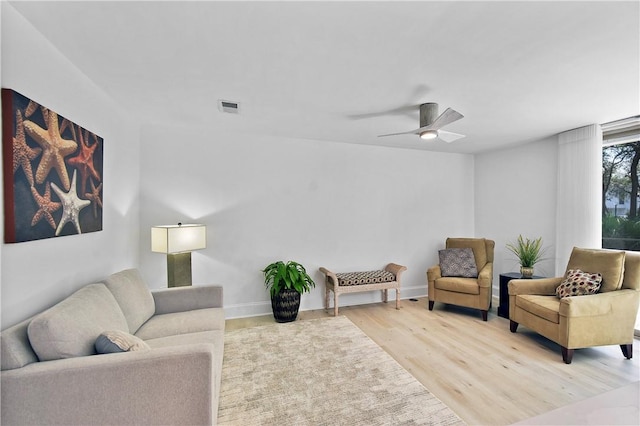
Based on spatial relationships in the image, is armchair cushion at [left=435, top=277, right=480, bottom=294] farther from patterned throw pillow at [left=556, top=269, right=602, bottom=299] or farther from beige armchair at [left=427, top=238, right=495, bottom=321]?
patterned throw pillow at [left=556, top=269, right=602, bottom=299]

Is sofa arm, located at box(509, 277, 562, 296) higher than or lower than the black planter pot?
higher

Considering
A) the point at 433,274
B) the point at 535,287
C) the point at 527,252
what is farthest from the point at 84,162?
the point at 527,252

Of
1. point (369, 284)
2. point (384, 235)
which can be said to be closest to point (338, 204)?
point (384, 235)

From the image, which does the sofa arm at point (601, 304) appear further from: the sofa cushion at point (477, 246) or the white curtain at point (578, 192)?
the sofa cushion at point (477, 246)

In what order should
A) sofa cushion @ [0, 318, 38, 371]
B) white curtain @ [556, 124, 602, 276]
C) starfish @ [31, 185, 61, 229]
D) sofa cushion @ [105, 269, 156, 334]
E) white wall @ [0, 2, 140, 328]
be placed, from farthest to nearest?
white curtain @ [556, 124, 602, 276] < sofa cushion @ [105, 269, 156, 334] < starfish @ [31, 185, 61, 229] < white wall @ [0, 2, 140, 328] < sofa cushion @ [0, 318, 38, 371]

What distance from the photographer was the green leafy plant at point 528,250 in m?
3.77

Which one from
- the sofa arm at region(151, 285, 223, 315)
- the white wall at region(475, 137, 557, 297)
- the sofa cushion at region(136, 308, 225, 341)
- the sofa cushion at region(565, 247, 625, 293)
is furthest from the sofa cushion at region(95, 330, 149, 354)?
the white wall at region(475, 137, 557, 297)

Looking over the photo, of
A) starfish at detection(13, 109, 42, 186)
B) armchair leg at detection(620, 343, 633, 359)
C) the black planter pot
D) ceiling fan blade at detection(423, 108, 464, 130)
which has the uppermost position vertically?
ceiling fan blade at detection(423, 108, 464, 130)

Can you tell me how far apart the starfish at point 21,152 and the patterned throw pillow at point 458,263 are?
4429mm

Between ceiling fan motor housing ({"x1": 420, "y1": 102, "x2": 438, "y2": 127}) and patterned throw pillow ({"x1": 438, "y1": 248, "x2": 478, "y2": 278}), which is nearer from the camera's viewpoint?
ceiling fan motor housing ({"x1": 420, "y1": 102, "x2": 438, "y2": 127})

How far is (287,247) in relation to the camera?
13.4ft

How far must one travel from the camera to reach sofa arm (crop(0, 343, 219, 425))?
4.18 feet

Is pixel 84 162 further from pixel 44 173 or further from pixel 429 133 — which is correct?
pixel 429 133

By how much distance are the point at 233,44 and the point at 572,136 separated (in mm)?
4178
